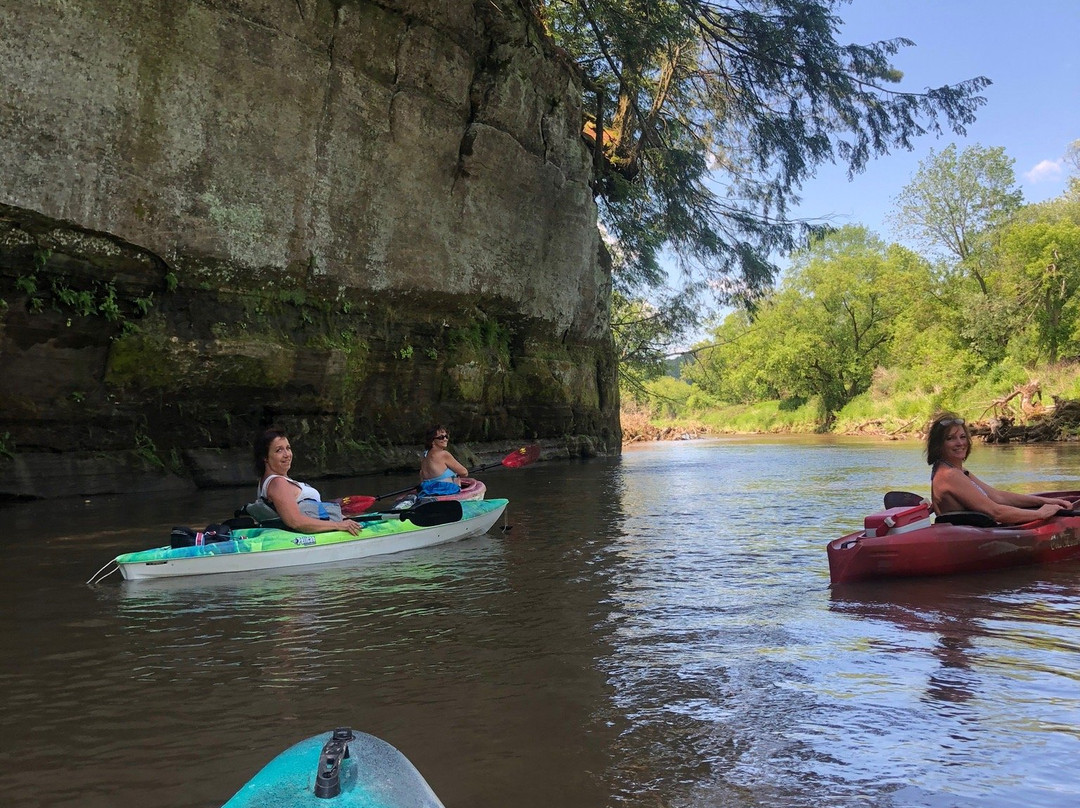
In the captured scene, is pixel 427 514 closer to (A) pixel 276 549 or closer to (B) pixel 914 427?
(A) pixel 276 549

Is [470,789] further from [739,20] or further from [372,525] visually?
[739,20]

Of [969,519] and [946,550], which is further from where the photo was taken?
[969,519]

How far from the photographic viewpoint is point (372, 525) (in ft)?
22.3

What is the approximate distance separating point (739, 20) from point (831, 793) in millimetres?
14642

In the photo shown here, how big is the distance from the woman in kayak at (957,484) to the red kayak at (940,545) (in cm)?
8

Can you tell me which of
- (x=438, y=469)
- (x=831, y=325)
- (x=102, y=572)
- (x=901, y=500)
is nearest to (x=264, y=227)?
(x=438, y=469)

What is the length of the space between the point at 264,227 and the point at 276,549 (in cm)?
609

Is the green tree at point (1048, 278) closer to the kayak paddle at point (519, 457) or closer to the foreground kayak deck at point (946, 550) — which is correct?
the kayak paddle at point (519, 457)

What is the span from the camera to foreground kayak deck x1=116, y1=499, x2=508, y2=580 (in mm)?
5695

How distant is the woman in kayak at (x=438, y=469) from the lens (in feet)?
27.1

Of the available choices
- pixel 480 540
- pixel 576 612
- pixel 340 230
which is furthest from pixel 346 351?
pixel 576 612

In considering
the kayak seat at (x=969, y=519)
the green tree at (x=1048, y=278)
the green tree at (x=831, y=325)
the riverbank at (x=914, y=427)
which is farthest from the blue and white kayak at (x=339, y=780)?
the green tree at (x=831, y=325)

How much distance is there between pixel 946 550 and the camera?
5.10 m

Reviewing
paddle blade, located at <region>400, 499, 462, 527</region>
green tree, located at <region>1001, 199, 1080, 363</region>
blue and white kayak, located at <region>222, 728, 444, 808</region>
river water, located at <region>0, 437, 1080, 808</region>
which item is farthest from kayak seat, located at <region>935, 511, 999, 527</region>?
green tree, located at <region>1001, 199, 1080, 363</region>
